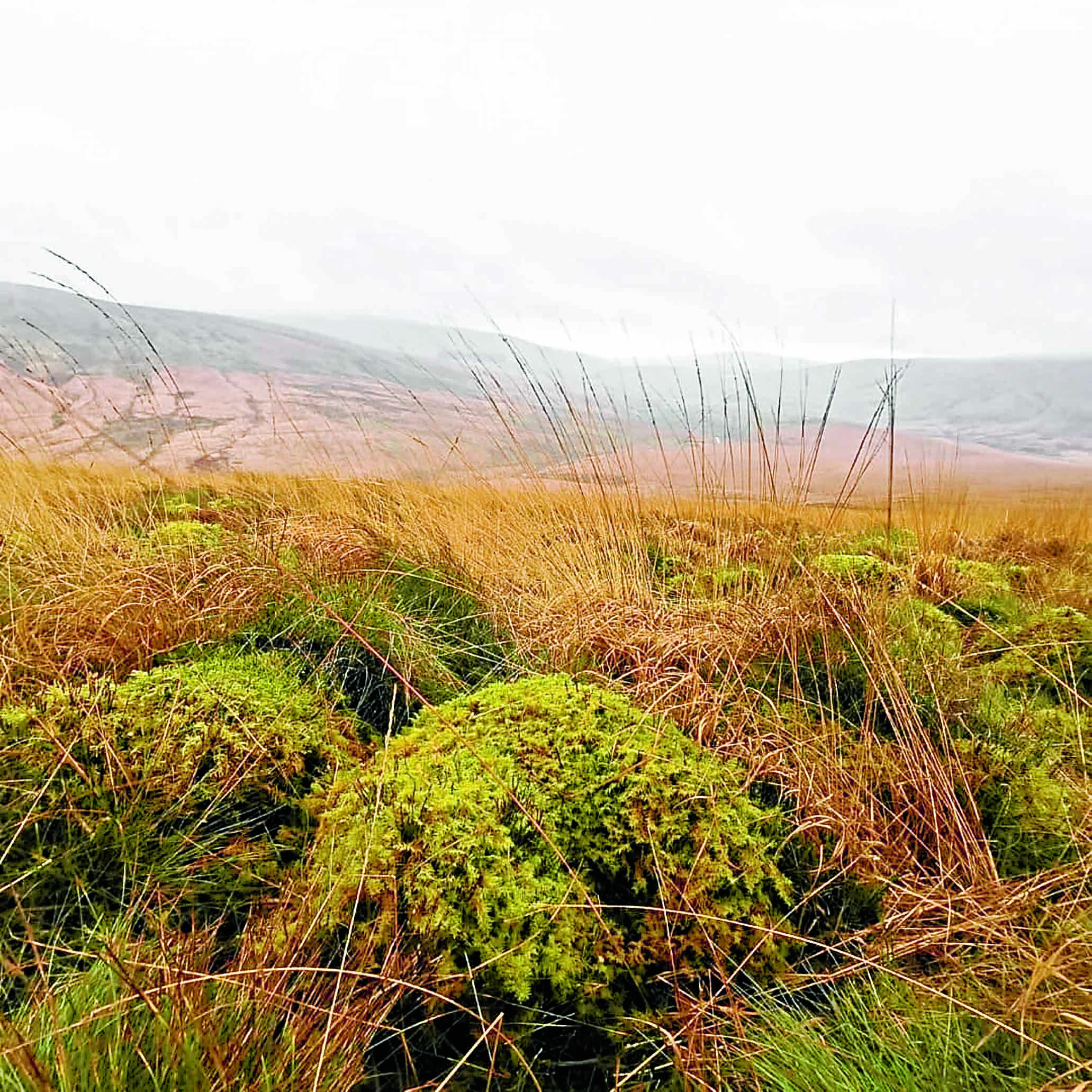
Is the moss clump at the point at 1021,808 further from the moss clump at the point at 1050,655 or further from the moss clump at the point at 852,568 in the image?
the moss clump at the point at 852,568

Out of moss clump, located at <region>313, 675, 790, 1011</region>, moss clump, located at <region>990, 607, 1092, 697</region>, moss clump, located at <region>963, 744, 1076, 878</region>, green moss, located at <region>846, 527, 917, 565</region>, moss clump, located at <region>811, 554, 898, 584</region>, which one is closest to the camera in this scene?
moss clump, located at <region>313, 675, 790, 1011</region>

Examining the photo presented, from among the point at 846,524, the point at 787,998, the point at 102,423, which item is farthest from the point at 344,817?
the point at 846,524

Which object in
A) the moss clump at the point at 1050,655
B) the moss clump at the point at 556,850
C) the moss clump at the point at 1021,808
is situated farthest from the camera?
the moss clump at the point at 1050,655

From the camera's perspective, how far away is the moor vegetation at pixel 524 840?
36.6 inches

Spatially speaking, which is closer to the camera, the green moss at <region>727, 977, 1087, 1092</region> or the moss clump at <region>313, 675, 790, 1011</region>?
the green moss at <region>727, 977, 1087, 1092</region>

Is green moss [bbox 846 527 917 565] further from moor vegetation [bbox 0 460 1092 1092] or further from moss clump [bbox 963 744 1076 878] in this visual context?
moss clump [bbox 963 744 1076 878]

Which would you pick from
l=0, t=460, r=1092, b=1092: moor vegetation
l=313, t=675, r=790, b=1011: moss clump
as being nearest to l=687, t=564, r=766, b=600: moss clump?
l=0, t=460, r=1092, b=1092: moor vegetation

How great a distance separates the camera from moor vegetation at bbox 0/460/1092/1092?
0.93 m

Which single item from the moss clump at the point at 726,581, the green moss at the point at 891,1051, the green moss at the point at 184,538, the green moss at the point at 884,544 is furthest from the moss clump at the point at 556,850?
the green moss at the point at 884,544

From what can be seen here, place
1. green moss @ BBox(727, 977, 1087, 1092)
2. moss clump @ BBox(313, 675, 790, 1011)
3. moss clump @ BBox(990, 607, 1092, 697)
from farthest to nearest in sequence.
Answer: moss clump @ BBox(990, 607, 1092, 697), moss clump @ BBox(313, 675, 790, 1011), green moss @ BBox(727, 977, 1087, 1092)

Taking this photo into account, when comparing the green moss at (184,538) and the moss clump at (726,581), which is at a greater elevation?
the green moss at (184,538)

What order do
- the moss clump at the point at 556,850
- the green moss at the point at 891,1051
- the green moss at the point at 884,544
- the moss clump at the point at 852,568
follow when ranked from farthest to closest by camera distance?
1. the green moss at the point at 884,544
2. the moss clump at the point at 852,568
3. the moss clump at the point at 556,850
4. the green moss at the point at 891,1051

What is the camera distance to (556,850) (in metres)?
1.14

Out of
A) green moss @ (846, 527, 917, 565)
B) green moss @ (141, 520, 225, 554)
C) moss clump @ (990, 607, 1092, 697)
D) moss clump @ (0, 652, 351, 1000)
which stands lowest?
moss clump @ (990, 607, 1092, 697)
